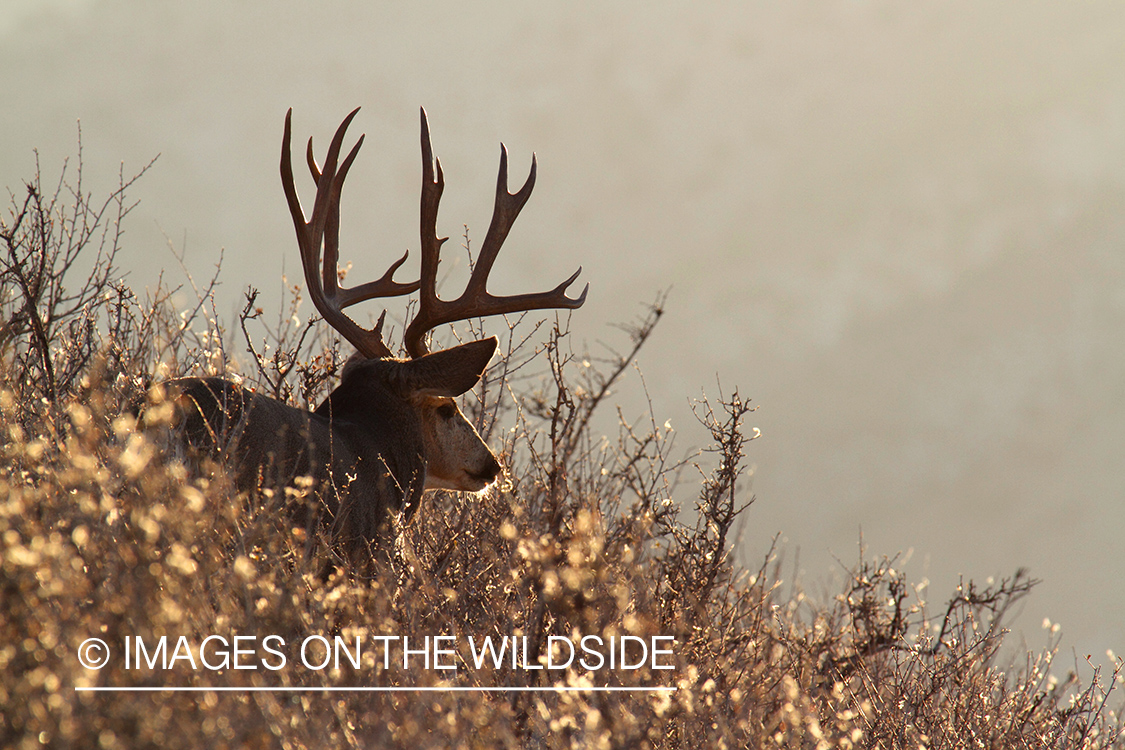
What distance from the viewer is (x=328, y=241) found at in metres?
6.76

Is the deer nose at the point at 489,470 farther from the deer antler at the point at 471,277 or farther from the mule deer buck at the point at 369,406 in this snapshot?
the deer antler at the point at 471,277

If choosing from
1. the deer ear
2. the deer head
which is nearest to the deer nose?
the deer head

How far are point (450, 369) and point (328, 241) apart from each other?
5.72 ft

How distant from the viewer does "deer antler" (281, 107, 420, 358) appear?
21.1 ft

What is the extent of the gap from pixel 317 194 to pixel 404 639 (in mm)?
3868

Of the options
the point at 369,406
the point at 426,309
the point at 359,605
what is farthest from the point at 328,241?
the point at 359,605

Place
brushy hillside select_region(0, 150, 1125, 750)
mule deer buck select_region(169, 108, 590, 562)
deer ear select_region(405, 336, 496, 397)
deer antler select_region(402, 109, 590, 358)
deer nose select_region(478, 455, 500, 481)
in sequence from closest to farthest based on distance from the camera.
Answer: brushy hillside select_region(0, 150, 1125, 750)
mule deer buck select_region(169, 108, 590, 562)
deer ear select_region(405, 336, 496, 397)
deer nose select_region(478, 455, 500, 481)
deer antler select_region(402, 109, 590, 358)

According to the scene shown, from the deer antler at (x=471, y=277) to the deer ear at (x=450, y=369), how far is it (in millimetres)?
845

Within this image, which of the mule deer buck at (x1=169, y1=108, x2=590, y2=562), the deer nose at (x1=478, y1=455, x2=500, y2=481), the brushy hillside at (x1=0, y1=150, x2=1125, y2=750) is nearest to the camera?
the brushy hillside at (x1=0, y1=150, x2=1125, y2=750)

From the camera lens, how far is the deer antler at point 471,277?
643cm

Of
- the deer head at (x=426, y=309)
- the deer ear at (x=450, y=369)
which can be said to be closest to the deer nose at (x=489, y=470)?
the deer head at (x=426, y=309)

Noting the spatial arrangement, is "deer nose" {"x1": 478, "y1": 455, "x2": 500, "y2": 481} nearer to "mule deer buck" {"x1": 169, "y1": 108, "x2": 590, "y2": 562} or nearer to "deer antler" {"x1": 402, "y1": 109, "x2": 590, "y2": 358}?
"mule deer buck" {"x1": 169, "y1": 108, "x2": 590, "y2": 562}

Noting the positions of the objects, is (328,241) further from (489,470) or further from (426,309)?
(489,470)

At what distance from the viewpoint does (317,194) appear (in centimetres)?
672
